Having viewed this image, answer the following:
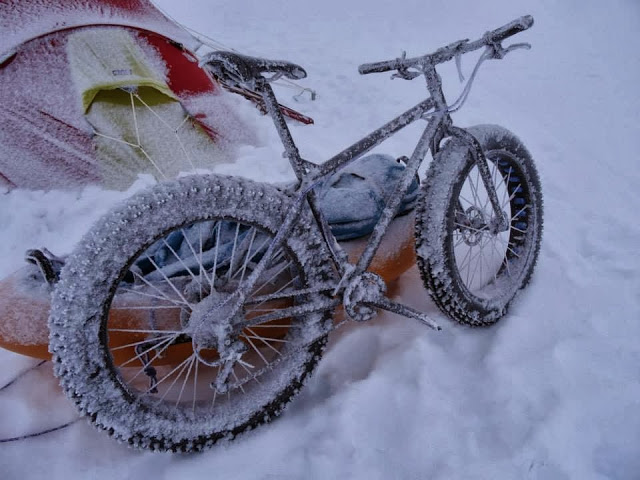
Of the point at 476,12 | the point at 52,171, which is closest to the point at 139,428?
the point at 52,171

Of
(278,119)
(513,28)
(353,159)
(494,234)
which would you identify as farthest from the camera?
(494,234)

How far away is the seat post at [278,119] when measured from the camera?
1.39 metres

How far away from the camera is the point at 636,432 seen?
147 cm

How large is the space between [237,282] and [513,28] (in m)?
1.48

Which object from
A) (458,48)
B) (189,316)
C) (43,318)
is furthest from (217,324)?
(458,48)

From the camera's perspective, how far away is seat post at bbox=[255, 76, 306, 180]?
1394 millimetres

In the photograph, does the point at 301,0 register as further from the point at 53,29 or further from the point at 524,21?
the point at 524,21

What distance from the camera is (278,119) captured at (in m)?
1.43

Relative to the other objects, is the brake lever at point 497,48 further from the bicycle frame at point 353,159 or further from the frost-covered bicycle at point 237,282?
the bicycle frame at point 353,159

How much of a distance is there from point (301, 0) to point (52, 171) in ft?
23.5

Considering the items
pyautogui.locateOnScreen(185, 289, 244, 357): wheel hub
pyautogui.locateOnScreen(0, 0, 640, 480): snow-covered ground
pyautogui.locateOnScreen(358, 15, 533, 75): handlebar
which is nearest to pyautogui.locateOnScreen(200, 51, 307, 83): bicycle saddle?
pyautogui.locateOnScreen(358, 15, 533, 75): handlebar

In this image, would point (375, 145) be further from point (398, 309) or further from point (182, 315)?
point (182, 315)

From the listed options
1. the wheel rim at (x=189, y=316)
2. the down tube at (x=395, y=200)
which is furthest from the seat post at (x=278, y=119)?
the down tube at (x=395, y=200)

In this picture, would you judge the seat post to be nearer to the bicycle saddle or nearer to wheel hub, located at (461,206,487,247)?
the bicycle saddle
